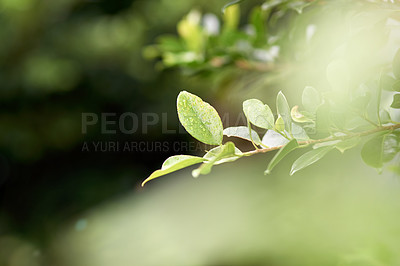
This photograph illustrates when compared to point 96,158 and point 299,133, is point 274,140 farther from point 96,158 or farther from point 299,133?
point 96,158

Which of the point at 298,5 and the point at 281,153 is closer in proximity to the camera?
the point at 281,153

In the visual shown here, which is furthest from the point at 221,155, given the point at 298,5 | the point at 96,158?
the point at 96,158

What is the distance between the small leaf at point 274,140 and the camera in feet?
1.10

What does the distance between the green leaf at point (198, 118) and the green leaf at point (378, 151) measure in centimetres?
12

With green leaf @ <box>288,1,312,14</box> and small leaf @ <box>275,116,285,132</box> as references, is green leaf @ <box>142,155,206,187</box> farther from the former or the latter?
green leaf @ <box>288,1,312,14</box>

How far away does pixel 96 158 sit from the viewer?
13.9ft

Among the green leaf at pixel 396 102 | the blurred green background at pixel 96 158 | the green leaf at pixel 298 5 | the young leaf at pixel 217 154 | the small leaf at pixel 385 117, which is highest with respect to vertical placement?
the blurred green background at pixel 96 158

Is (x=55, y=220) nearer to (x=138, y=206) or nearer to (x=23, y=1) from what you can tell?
(x=138, y=206)

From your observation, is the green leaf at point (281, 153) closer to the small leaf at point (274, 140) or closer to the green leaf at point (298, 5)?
the small leaf at point (274, 140)

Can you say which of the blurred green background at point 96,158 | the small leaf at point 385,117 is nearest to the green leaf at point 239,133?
the small leaf at point 385,117

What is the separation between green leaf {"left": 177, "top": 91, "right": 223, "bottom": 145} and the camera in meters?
0.31

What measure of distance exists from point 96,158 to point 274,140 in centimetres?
409

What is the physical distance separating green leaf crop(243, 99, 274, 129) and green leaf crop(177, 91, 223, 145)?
0.09 feet

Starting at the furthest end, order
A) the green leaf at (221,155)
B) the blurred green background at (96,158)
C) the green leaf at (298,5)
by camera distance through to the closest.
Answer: the blurred green background at (96,158), the green leaf at (298,5), the green leaf at (221,155)
